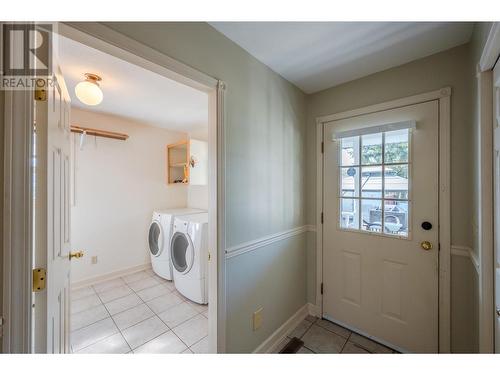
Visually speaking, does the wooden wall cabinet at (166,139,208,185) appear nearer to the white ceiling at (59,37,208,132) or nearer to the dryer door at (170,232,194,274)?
the white ceiling at (59,37,208,132)

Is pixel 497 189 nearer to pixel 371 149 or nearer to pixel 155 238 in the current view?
pixel 371 149

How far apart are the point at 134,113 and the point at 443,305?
387 cm

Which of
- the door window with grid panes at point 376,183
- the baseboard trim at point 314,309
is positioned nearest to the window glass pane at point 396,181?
the door window with grid panes at point 376,183

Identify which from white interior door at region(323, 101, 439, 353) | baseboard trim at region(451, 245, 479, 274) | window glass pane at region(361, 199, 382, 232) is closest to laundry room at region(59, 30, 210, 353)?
white interior door at region(323, 101, 439, 353)

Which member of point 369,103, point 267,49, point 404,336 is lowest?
point 404,336

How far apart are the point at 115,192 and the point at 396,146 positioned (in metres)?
3.55

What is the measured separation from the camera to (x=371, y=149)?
1771 mm

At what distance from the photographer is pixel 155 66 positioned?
104cm

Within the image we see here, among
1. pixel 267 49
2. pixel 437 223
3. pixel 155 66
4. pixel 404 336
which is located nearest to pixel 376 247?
pixel 437 223

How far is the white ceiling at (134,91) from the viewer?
160 centimetres

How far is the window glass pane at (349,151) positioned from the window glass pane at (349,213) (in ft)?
1.21

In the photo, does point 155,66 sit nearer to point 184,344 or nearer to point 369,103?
point 369,103

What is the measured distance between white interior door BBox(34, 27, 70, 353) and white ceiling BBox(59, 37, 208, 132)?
710mm

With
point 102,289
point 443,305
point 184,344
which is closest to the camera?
point 443,305
